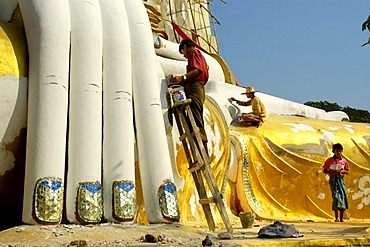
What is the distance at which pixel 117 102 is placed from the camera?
15.8ft

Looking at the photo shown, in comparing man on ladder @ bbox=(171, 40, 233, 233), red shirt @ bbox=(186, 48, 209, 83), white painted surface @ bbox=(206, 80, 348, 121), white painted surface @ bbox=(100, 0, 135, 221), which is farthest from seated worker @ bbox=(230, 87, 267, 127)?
Answer: white painted surface @ bbox=(100, 0, 135, 221)

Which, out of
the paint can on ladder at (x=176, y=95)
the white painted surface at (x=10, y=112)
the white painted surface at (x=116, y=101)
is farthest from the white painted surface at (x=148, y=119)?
the white painted surface at (x=10, y=112)

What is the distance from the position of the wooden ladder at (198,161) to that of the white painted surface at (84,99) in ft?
3.02

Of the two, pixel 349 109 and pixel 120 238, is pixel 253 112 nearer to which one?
pixel 120 238

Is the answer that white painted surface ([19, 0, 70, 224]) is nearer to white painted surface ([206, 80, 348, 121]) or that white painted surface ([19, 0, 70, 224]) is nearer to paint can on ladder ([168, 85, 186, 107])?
paint can on ladder ([168, 85, 186, 107])

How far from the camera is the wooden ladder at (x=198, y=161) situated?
494 cm

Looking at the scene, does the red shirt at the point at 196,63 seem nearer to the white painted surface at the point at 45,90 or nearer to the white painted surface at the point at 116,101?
the white painted surface at the point at 116,101

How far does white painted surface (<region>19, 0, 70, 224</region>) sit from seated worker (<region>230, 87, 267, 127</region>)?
4199 millimetres

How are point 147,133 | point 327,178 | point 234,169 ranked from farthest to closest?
point 327,178
point 234,169
point 147,133

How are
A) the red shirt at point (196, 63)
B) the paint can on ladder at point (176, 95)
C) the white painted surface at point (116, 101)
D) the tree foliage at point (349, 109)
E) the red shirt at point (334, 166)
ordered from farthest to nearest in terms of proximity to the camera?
the tree foliage at point (349, 109) < the red shirt at point (334, 166) < the red shirt at point (196, 63) < the paint can on ladder at point (176, 95) < the white painted surface at point (116, 101)

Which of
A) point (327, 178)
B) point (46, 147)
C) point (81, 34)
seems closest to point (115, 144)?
point (46, 147)

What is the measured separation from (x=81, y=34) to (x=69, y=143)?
957 millimetres

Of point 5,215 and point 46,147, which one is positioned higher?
point 46,147

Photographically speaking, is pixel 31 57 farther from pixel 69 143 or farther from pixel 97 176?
pixel 97 176
